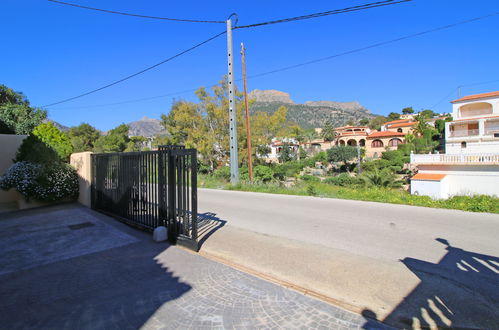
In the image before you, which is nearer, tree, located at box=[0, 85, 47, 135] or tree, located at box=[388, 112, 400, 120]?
tree, located at box=[0, 85, 47, 135]

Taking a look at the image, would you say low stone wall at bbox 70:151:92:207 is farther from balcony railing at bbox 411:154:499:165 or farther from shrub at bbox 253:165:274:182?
balcony railing at bbox 411:154:499:165

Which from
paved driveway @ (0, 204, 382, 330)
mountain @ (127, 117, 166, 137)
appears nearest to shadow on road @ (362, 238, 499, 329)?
paved driveway @ (0, 204, 382, 330)

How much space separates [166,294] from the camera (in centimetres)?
375

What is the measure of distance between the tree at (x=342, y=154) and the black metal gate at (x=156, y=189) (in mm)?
45360

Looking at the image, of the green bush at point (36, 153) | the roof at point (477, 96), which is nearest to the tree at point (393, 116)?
the roof at point (477, 96)

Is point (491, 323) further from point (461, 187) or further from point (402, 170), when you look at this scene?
point (402, 170)

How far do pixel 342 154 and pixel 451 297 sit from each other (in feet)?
157

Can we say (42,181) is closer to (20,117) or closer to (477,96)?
(20,117)

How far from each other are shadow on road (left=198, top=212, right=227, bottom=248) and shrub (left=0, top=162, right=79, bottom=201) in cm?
530

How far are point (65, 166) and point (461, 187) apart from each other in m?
24.8

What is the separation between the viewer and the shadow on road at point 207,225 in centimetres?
647

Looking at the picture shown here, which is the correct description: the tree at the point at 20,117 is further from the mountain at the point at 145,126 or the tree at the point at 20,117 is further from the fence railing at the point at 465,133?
the mountain at the point at 145,126

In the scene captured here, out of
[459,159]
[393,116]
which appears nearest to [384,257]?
[459,159]

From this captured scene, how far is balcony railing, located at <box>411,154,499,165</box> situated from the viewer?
67.7 feet
